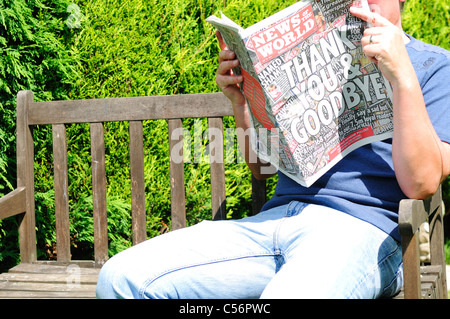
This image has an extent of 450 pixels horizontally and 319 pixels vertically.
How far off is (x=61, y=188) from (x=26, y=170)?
164mm

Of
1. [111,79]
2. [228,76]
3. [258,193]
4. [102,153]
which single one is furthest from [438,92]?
[111,79]

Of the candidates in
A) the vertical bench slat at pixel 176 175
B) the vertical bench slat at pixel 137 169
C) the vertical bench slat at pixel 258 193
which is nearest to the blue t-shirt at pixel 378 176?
the vertical bench slat at pixel 258 193

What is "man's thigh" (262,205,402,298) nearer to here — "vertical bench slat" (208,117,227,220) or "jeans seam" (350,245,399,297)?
"jeans seam" (350,245,399,297)

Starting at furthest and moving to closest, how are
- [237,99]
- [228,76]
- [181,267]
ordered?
1. [237,99]
2. [228,76]
3. [181,267]

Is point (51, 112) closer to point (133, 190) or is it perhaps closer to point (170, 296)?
point (133, 190)

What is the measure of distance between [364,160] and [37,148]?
1.60 meters

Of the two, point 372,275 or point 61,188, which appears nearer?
point 372,275

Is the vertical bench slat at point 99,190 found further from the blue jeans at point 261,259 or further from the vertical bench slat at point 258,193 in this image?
the blue jeans at point 261,259

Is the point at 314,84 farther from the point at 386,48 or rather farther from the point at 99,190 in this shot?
the point at 99,190

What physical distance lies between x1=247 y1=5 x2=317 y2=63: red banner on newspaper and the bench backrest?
777 millimetres

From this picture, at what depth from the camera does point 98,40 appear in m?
2.41

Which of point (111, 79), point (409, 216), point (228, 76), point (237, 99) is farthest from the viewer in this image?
point (111, 79)

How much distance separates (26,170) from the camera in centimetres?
227

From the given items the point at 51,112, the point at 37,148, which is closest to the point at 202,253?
the point at 51,112
